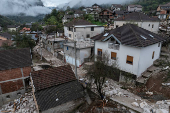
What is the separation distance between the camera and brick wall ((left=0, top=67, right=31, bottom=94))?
13.3m

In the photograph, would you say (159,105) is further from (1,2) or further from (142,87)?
(1,2)

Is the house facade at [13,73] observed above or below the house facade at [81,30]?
below

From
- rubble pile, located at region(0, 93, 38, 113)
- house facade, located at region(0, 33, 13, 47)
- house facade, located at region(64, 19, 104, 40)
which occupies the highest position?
house facade, located at region(64, 19, 104, 40)

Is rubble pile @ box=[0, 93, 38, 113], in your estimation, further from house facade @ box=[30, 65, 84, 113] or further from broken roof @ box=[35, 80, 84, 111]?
broken roof @ box=[35, 80, 84, 111]

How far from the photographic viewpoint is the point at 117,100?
34.6ft

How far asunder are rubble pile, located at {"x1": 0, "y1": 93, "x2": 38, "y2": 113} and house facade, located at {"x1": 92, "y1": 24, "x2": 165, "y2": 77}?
1001 cm

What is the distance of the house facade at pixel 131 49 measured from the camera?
12688 mm

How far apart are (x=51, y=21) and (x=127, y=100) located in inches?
2061

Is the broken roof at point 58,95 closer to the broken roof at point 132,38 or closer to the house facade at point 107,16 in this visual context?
the broken roof at point 132,38

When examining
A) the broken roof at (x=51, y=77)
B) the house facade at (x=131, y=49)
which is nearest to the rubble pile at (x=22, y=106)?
the broken roof at (x=51, y=77)

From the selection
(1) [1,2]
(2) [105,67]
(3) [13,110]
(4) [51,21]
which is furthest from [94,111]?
(1) [1,2]

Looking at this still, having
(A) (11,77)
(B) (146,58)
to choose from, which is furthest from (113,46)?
(A) (11,77)

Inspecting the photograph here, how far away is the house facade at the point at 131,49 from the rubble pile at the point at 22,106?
10009mm

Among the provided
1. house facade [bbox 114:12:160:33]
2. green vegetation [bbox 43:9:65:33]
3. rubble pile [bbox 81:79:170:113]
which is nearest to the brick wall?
rubble pile [bbox 81:79:170:113]
